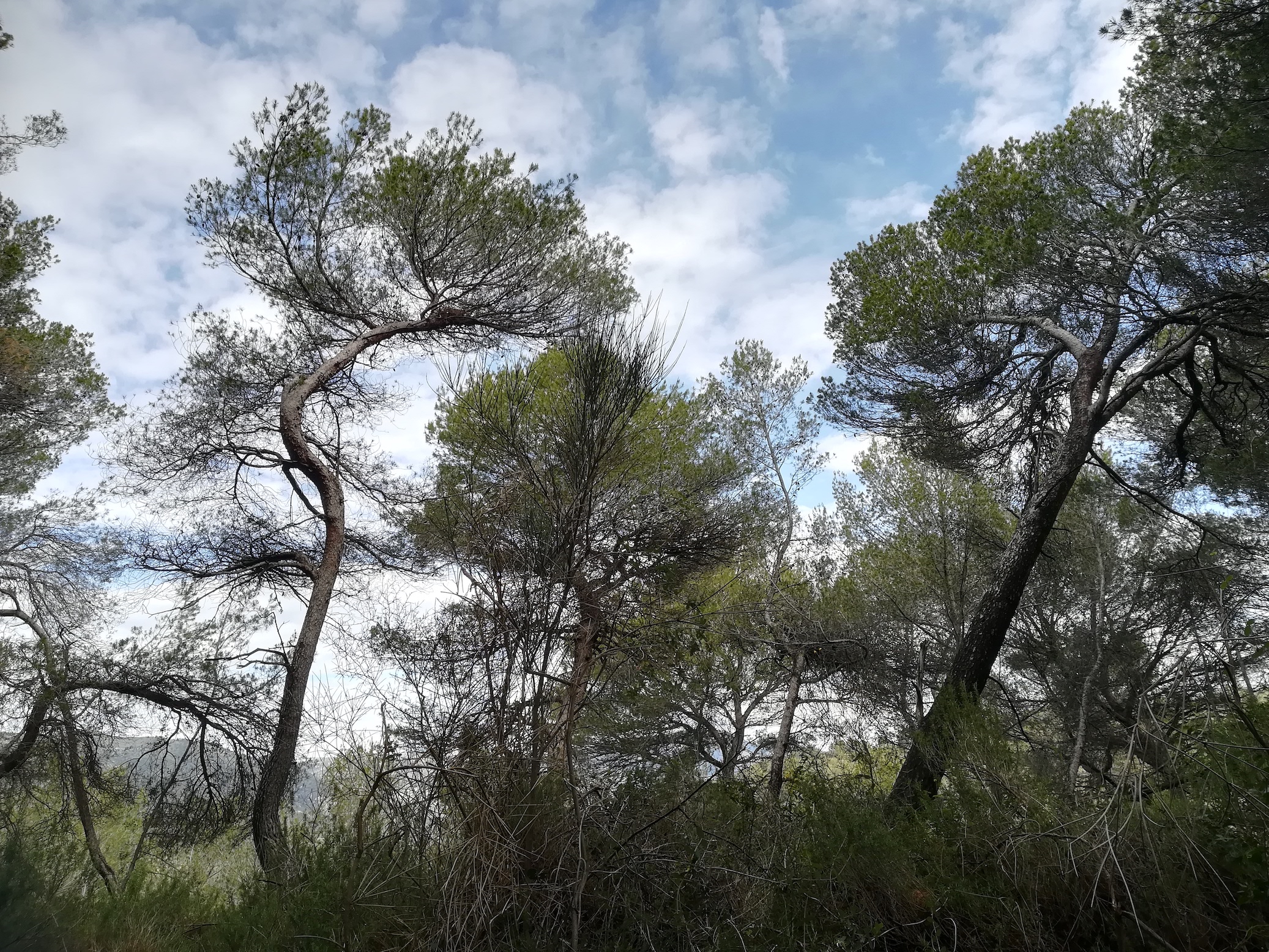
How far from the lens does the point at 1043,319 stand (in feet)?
25.2

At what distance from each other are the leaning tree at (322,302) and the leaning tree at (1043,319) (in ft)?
11.0

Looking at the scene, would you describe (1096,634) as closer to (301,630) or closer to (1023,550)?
(1023,550)

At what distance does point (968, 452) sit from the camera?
8.65 m

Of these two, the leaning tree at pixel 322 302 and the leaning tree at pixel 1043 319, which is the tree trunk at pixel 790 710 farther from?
the leaning tree at pixel 322 302

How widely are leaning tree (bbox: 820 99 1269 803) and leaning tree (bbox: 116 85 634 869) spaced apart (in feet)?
11.0

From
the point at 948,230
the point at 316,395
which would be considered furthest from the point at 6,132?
the point at 948,230

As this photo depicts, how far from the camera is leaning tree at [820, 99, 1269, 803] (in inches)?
232

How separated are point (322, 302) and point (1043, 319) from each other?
7.88m

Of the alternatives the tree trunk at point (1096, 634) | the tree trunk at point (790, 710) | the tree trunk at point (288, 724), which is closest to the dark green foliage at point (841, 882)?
the tree trunk at point (288, 724)

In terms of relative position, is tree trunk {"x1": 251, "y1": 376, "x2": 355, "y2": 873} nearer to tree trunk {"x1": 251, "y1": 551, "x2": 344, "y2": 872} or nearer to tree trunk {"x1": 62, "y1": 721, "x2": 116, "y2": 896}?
tree trunk {"x1": 251, "y1": 551, "x2": 344, "y2": 872}

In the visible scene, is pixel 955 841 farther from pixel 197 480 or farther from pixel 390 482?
pixel 197 480

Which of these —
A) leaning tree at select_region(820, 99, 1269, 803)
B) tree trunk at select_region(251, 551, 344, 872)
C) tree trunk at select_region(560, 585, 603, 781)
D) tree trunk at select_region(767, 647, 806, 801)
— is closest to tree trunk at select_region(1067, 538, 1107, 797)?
leaning tree at select_region(820, 99, 1269, 803)

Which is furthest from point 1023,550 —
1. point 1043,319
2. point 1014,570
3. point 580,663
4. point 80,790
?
point 80,790

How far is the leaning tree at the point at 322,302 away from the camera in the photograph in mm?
7719
